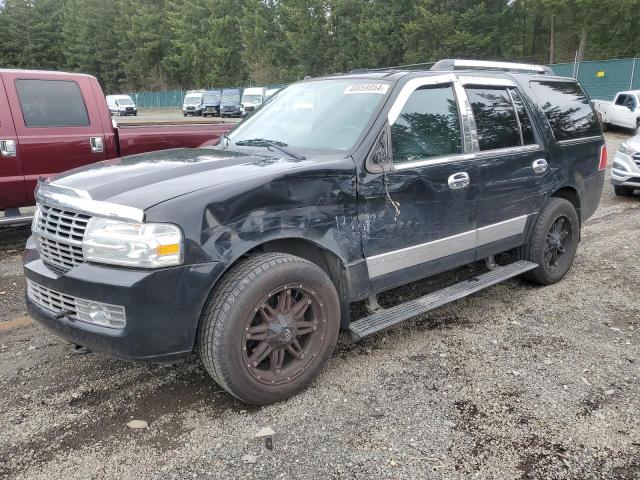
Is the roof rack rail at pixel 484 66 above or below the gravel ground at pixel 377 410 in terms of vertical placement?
above

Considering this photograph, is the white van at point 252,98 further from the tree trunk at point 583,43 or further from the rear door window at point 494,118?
the rear door window at point 494,118

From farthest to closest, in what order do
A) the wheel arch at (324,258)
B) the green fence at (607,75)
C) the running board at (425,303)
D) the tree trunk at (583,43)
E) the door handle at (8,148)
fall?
the tree trunk at (583,43)
the green fence at (607,75)
the door handle at (8,148)
the running board at (425,303)
the wheel arch at (324,258)

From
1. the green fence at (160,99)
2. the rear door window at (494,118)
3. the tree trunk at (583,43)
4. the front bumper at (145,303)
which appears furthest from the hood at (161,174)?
the green fence at (160,99)

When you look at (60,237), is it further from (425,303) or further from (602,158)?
(602,158)

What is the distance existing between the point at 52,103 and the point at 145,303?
474 centimetres

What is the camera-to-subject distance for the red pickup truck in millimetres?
5879

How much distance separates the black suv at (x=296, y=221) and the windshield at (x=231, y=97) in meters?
35.1

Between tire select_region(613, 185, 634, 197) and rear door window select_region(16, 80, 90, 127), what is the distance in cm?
836

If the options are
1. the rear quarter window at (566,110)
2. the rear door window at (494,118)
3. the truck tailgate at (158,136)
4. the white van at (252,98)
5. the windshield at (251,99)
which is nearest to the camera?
the rear door window at (494,118)

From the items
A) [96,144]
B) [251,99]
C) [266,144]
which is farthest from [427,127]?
[251,99]

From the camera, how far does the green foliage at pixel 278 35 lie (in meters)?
39.6

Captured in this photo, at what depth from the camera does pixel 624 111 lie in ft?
63.5

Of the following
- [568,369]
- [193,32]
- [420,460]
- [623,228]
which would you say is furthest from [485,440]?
[193,32]

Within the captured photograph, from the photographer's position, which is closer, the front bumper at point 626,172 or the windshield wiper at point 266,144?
the windshield wiper at point 266,144
